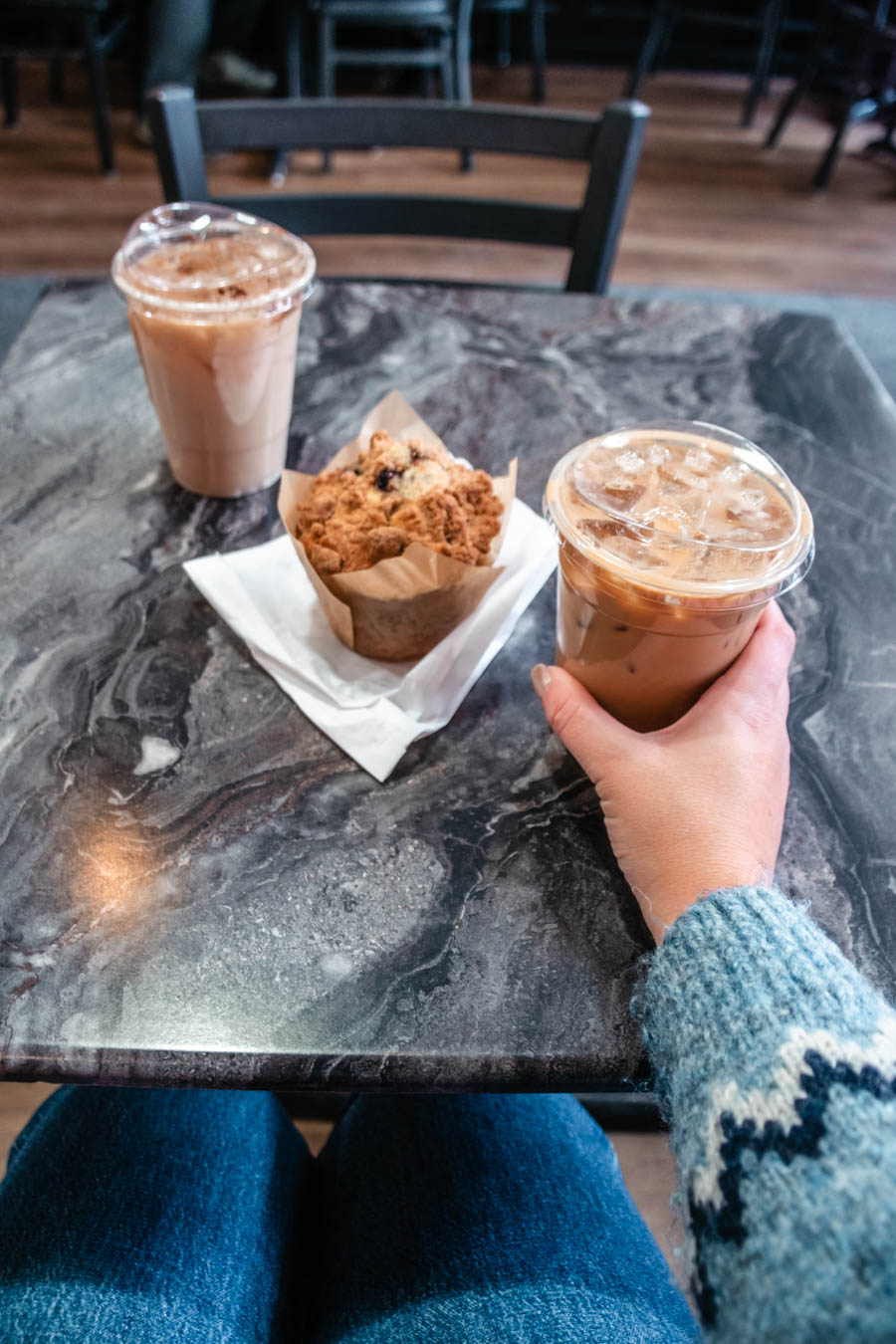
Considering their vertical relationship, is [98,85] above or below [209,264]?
below

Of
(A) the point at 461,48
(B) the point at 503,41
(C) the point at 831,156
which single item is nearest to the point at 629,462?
(A) the point at 461,48

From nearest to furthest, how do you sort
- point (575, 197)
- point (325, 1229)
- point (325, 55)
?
A: point (325, 1229), point (325, 55), point (575, 197)

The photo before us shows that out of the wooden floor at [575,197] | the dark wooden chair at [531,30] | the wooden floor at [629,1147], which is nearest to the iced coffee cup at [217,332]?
the wooden floor at [629,1147]

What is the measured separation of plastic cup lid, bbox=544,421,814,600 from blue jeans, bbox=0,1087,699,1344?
22.9 inches

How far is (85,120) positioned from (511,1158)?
5.22 meters

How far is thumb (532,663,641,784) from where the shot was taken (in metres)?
0.73

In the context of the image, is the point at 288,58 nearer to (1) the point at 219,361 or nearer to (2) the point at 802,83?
(2) the point at 802,83

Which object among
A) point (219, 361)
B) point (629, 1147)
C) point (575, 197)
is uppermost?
point (219, 361)

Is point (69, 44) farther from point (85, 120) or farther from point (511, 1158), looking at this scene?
point (511, 1158)

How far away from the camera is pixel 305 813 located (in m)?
0.75

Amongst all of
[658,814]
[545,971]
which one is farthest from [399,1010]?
[658,814]

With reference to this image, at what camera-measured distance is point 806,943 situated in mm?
600

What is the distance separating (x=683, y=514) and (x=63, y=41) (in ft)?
17.6

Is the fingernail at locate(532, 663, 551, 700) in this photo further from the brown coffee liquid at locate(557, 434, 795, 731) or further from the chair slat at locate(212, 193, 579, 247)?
the chair slat at locate(212, 193, 579, 247)
